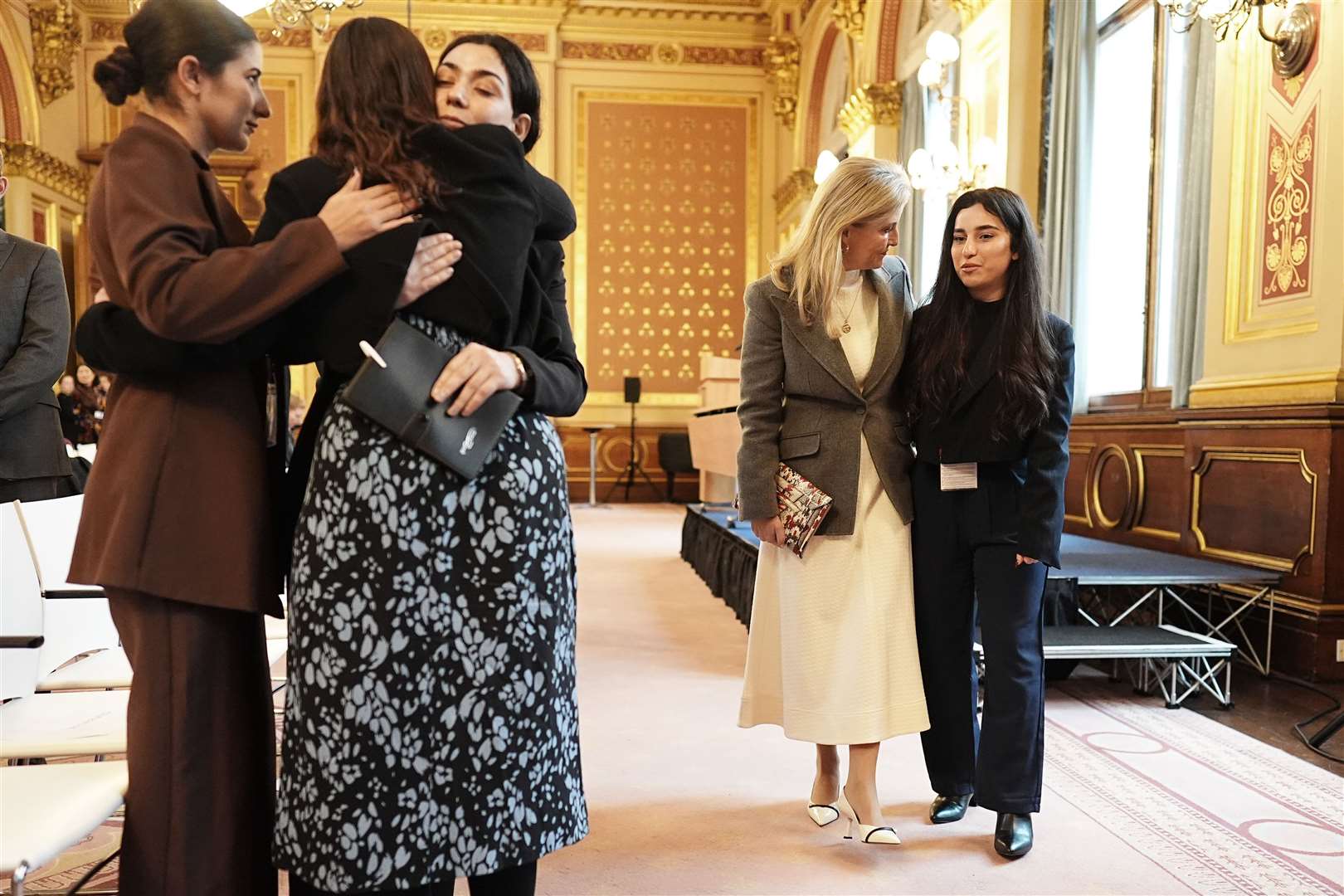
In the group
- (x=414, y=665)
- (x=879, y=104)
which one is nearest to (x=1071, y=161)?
(x=879, y=104)

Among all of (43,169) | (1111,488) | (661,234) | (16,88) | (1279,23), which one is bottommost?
(1111,488)

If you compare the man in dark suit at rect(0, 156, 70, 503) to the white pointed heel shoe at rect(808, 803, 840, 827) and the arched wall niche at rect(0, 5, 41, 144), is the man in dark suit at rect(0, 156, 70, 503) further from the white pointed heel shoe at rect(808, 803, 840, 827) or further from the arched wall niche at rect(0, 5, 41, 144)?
the arched wall niche at rect(0, 5, 41, 144)

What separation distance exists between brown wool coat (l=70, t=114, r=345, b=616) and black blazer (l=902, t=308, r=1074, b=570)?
1.42 m

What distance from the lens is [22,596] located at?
1945mm

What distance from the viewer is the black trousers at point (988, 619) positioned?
2252mm

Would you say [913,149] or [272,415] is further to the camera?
[913,149]

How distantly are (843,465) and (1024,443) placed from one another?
0.39m

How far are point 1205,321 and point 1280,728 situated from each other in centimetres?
214

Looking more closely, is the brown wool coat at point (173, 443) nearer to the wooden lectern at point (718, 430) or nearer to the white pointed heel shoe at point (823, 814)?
the white pointed heel shoe at point (823, 814)

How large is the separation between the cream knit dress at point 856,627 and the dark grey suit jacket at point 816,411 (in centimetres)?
3

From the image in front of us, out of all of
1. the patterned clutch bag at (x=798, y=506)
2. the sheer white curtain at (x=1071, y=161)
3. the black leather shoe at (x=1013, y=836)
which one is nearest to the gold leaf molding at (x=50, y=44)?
the sheer white curtain at (x=1071, y=161)

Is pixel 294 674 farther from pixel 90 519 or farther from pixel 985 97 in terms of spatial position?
pixel 985 97

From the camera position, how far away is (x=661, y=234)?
12.7 metres

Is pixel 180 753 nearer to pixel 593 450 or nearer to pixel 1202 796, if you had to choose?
pixel 1202 796
